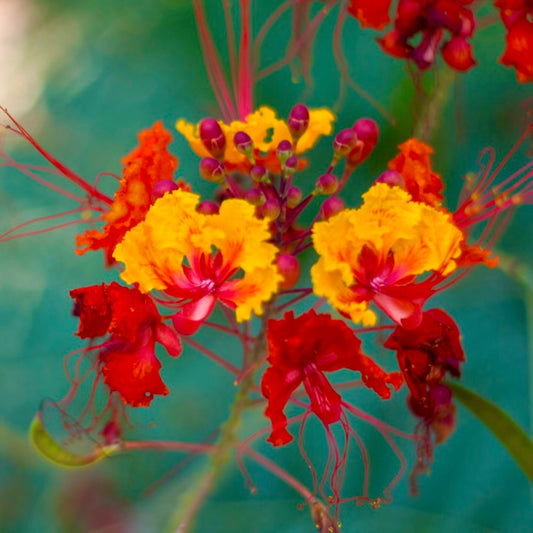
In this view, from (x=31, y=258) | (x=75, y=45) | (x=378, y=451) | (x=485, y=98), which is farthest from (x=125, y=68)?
(x=378, y=451)

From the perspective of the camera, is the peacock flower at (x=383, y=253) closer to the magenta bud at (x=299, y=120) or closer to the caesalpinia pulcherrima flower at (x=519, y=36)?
the magenta bud at (x=299, y=120)

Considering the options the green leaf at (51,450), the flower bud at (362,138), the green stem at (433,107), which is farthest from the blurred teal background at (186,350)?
the flower bud at (362,138)

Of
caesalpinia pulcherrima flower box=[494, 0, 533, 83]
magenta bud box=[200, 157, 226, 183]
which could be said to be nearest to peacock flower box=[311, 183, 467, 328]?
magenta bud box=[200, 157, 226, 183]

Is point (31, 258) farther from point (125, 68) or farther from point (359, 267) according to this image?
point (359, 267)

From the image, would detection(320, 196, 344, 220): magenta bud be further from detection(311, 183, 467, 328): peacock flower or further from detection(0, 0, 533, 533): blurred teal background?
detection(0, 0, 533, 533): blurred teal background

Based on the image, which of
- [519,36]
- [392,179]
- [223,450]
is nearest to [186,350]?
[223,450]
